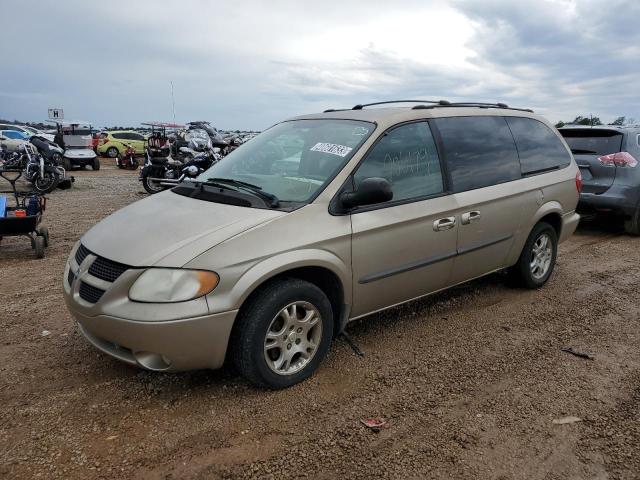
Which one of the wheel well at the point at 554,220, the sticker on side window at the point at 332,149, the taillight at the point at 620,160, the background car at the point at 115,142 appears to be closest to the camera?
the sticker on side window at the point at 332,149

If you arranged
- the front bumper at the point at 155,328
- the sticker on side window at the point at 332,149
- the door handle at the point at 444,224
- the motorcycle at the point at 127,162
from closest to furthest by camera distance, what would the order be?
the front bumper at the point at 155,328, the sticker on side window at the point at 332,149, the door handle at the point at 444,224, the motorcycle at the point at 127,162

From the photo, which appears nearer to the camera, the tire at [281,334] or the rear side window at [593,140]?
the tire at [281,334]

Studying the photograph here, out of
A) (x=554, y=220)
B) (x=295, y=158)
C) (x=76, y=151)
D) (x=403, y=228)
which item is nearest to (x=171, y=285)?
(x=295, y=158)

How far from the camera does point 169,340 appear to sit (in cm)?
267

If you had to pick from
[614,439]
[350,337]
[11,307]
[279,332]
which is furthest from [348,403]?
[11,307]

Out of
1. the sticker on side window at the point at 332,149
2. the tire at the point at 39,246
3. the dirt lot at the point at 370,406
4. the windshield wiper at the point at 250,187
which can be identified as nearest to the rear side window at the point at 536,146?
the dirt lot at the point at 370,406

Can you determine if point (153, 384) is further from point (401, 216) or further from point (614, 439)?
point (614, 439)

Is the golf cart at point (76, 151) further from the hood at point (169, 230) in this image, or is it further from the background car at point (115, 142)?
the hood at point (169, 230)

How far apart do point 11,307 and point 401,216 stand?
3.57m

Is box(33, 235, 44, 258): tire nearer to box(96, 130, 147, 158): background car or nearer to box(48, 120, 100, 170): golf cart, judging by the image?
box(48, 120, 100, 170): golf cart

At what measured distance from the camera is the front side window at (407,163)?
3484mm

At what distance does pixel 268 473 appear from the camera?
2.42 meters

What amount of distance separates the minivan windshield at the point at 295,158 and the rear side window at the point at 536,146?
71.1 inches

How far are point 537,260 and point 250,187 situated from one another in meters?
3.07
